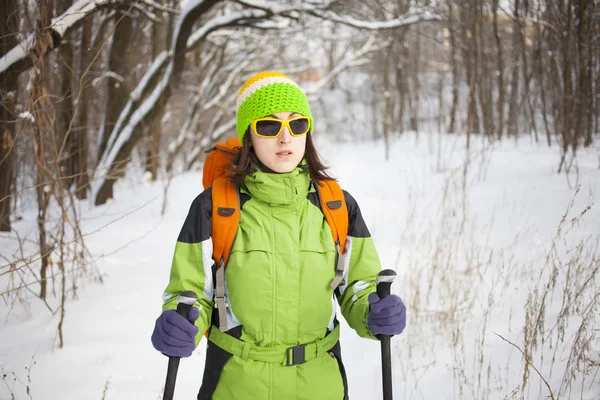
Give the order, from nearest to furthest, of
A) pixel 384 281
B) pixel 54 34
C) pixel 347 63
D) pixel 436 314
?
1. pixel 384 281
2. pixel 436 314
3. pixel 54 34
4. pixel 347 63

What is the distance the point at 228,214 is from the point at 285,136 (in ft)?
1.15

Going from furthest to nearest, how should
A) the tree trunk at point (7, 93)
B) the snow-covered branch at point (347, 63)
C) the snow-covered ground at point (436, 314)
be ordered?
1. the snow-covered branch at point (347, 63)
2. the tree trunk at point (7, 93)
3. the snow-covered ground at point (436, 314)

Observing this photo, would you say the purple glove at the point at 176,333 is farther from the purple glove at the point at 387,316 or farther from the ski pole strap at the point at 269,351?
the purple glove at the point at 387,316

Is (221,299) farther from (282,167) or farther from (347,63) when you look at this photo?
(347,63)

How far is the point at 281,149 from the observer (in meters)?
1.45

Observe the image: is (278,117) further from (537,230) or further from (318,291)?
(537,230)

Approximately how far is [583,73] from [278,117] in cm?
512

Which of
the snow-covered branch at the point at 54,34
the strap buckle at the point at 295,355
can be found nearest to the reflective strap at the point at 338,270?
the strap buckle at the point at 295,355

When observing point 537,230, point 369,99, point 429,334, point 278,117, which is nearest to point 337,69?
point 537,230

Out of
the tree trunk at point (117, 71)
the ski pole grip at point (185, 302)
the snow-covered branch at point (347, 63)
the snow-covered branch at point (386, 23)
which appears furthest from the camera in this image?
the snow-covered branch at point (347, 63)

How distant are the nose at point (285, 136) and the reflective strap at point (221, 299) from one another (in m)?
0.50

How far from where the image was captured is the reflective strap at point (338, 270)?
4.69ft

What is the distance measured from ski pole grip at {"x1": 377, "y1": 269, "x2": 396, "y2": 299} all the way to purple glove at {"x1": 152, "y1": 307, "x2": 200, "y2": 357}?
23.4 inches

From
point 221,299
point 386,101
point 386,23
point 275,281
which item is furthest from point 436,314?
point 386,101
